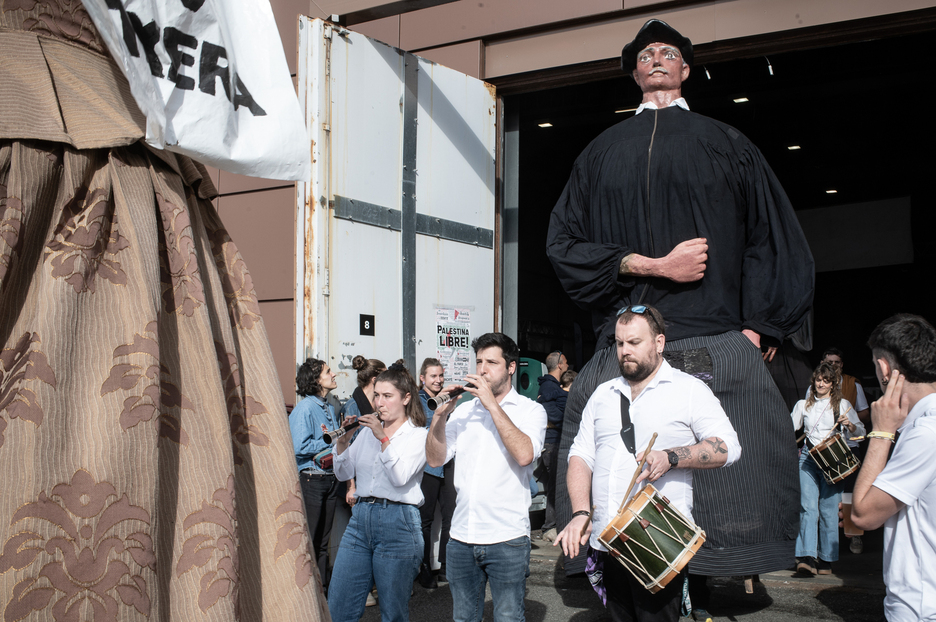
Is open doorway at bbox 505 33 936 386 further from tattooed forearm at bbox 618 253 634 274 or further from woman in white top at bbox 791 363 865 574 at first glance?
tattooed forearm at bbox 618 253 634 274

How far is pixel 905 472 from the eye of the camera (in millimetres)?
2781

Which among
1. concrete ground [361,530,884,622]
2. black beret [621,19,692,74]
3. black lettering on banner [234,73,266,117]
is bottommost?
concrete ground [361,530,884,622]

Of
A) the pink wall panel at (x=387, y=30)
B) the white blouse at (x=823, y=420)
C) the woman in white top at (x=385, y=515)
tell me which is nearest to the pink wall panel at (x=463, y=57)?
the pink wall panel at (x=387, y=30)

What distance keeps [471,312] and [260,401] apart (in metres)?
4.97

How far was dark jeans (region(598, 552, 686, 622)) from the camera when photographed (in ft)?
9.61

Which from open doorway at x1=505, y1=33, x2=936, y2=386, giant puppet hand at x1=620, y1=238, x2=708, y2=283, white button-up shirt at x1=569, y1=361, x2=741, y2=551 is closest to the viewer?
white button-up shirt at x1=569, y1=361, x2=741, y2=551

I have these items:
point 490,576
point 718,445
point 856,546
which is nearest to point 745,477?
point 718,445

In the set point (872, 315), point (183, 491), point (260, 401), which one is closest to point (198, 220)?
point (260, 401)

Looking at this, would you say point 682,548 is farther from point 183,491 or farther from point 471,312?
point 471,312

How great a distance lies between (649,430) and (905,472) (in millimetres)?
874

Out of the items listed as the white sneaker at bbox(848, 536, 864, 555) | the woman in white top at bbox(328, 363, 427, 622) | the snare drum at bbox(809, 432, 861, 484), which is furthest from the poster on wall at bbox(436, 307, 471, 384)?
the white sneaker at bbox(848, 536, 864, 555)

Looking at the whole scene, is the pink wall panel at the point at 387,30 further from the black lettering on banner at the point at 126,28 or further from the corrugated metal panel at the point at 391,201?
the black lettering on banner at the point at 126,28

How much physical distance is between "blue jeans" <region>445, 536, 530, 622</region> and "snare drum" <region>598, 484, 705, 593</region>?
4.40ft

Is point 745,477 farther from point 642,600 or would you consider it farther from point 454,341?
point 454,341
